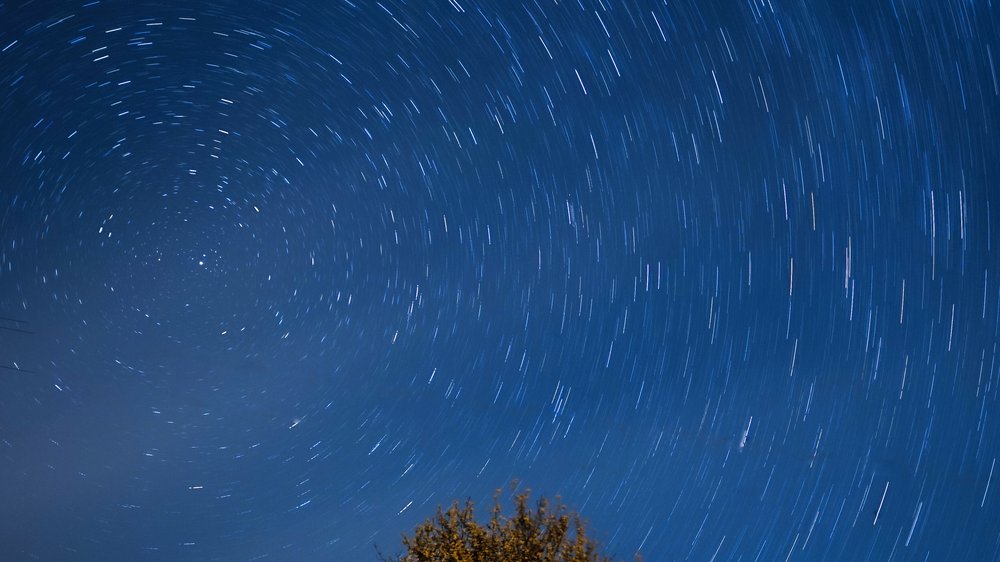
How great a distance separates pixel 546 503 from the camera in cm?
1512

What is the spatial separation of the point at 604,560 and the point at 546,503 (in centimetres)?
144

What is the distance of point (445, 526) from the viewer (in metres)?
15.0

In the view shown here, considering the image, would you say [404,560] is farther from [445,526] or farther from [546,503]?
[546,503]

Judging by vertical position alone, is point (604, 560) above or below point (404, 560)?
below

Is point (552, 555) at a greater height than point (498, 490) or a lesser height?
lesser

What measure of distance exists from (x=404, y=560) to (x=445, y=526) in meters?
0.96

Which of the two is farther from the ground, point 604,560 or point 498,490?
point 498,490

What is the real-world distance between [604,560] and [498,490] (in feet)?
7.71

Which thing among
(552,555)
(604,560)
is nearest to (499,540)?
(552,555)

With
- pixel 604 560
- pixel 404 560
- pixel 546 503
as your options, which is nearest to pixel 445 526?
pixel 404 560

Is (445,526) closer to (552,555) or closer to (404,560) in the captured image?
(404,560)

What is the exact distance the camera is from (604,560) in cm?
1470

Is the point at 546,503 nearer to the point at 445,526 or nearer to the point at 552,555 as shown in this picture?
the point at 552,555

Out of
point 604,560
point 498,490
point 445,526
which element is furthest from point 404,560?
point 604,560
